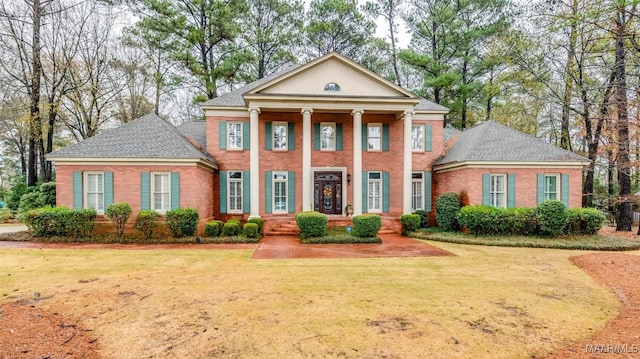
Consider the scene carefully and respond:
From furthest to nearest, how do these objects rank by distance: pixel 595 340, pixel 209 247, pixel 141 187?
pixel 141 187 < pixel 209 247 < pixel 595 340

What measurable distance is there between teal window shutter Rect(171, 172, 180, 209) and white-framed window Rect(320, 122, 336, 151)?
758cm

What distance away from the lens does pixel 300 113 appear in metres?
15.9

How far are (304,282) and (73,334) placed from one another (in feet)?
13.1

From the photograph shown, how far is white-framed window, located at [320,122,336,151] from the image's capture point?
16750 millimetres

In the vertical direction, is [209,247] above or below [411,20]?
below

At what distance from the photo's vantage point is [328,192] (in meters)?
16.8

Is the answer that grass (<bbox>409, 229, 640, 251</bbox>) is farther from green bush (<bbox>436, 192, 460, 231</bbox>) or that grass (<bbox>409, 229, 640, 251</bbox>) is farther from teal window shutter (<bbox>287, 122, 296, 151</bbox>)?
teal window shutter (<bbox>287, 122, 296, 151</bbox>)

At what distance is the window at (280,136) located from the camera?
16438 millimetres

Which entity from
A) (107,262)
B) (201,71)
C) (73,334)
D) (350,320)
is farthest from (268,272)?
(201,71)

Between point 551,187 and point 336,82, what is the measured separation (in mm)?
11877

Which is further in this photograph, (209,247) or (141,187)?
(141,187)

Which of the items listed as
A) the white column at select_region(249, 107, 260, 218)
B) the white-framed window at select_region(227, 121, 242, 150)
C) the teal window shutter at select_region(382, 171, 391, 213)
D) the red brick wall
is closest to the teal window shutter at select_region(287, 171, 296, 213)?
the white column at select_region(249, 107, 260, 218)

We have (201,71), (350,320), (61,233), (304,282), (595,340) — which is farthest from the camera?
(201,71)

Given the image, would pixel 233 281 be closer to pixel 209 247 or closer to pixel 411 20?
pixel 209 247
